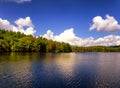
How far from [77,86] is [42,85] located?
7605mm

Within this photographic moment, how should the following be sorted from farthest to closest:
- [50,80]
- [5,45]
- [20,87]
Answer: [5,45] → [50,80] → [20,87]

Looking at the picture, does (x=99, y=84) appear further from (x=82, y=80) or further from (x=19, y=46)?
(x=19, y=46)

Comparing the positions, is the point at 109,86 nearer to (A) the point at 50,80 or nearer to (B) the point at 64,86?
(B) the point at 64,86

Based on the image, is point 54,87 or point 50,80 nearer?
point 54,87

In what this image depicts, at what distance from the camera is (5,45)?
180 meters

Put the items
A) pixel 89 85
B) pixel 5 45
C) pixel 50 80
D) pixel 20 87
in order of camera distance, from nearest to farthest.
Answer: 1. pixel 20 87
2. pixel 89 85
3. pixel 50 80
4. pixel 5 45

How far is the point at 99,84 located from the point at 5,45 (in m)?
144

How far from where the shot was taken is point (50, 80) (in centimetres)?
5091

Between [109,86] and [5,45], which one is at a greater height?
[5,45]

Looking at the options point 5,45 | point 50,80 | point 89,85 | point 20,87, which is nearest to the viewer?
point 20,87

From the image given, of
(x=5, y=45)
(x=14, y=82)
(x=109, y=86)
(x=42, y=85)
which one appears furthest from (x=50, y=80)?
(x=5, y=45)

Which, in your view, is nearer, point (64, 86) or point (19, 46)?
point (64, 86)

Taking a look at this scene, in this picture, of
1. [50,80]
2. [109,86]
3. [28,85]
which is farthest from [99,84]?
[28,85]

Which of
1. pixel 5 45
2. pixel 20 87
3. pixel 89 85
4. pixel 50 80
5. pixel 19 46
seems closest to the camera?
pixel 20 87
